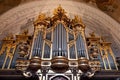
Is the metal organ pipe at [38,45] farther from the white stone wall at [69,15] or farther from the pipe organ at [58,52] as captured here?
the white stone wall at [69,15]

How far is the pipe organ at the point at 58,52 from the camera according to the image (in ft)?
25.9

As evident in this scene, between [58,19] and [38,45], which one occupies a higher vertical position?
[58,19]

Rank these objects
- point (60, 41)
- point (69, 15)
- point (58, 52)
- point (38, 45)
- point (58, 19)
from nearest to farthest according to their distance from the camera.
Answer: point (58, 52) < point (38, 45) < point (60, 41) < point (58, 19) < point (69, 15)

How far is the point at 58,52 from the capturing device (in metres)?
8.30

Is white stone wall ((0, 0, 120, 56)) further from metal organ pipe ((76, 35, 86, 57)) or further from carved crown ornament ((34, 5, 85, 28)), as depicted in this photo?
metal organ pipe ((76, 35, 86, 57))

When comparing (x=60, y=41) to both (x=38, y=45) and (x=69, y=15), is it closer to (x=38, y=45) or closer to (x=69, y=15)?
(x=38, y=45)

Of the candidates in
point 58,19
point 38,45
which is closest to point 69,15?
point 58,19

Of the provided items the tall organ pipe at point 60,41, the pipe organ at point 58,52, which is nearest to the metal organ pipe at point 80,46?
the pipe organ at point 58,52

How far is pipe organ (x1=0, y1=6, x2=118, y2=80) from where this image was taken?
25.9ft

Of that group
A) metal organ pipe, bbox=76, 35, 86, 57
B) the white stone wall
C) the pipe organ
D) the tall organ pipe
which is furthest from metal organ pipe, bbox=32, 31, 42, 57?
the white stone wall

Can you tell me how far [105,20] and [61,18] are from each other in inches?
75.5

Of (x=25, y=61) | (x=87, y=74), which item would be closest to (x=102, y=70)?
(x=87, y=74)

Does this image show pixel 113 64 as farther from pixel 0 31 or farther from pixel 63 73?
pixel 0 31

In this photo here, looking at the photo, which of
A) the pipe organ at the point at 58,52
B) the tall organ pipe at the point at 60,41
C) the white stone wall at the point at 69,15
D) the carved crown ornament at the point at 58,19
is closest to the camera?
the pipe organ at the point at 58,52
